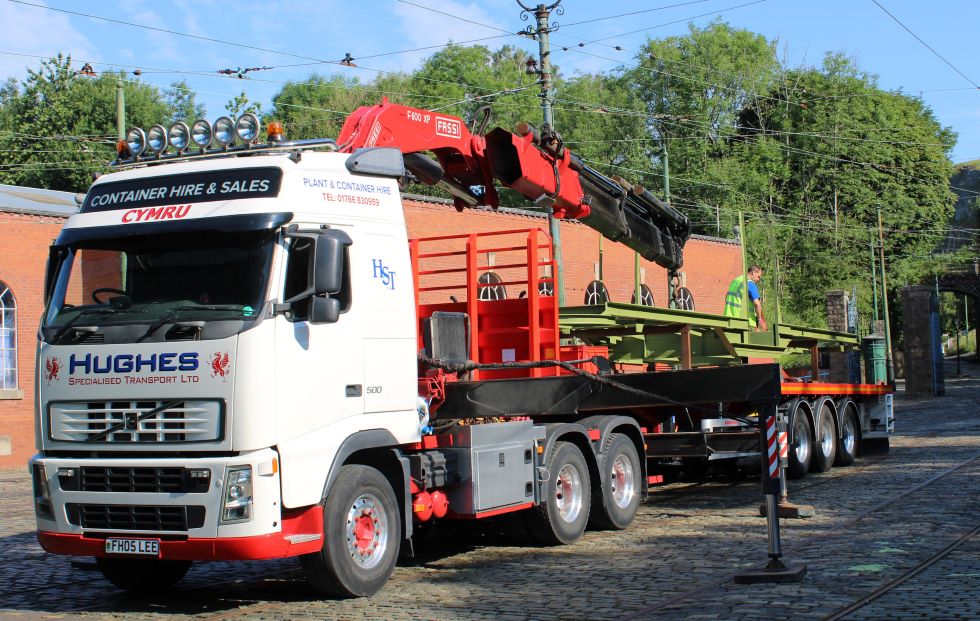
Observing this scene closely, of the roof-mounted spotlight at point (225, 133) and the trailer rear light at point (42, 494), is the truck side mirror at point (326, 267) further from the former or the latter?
the trailer rear light at point (42, 494)

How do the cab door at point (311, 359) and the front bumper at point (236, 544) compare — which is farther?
the cab door at point (311, 359)

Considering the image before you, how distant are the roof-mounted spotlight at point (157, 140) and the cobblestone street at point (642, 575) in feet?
11.2

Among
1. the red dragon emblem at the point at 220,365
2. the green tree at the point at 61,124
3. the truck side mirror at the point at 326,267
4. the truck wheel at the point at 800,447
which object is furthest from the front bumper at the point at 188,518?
the green tree at the point at 61,124

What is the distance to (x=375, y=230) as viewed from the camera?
899 cm

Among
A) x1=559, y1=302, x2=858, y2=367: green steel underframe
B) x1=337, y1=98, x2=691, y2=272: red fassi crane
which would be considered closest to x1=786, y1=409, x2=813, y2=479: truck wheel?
x1=559, y1=302, x2=858, y2=367: green steel underframe

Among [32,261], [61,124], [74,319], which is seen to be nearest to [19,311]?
[32,261]

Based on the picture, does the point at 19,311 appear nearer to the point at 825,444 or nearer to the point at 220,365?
the point at 825,444

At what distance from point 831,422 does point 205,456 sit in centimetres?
1211

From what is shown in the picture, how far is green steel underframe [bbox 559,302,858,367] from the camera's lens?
42.2ft

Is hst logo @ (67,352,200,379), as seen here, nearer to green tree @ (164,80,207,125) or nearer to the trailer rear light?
the trailer rear light

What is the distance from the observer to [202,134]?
8.93 meters

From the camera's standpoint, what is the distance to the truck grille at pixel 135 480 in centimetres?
769

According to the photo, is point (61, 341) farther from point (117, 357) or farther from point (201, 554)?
point (201, 554)

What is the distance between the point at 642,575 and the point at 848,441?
33.0ft
